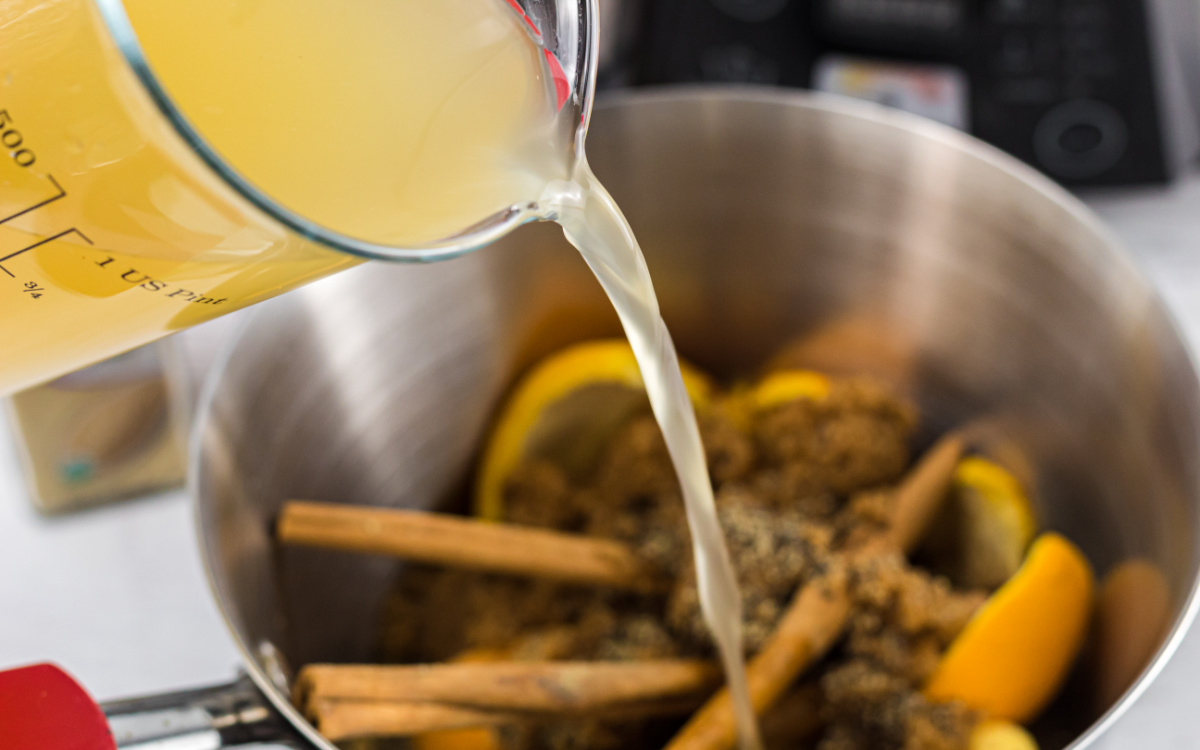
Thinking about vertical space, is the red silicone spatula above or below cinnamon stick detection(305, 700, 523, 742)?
above

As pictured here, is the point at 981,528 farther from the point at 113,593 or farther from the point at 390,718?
the point at 113,593

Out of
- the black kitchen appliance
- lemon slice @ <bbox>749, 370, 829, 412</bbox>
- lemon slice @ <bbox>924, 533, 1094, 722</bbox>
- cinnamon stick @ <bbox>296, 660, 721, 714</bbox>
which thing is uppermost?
the black kitchen appliance

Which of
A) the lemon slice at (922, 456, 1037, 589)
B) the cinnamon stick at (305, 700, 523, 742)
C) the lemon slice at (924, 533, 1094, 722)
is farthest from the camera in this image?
the lemon slice at (922, 456, 1037, 589)

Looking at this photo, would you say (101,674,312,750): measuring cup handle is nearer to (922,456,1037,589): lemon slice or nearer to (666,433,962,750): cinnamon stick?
(666,433,962,750): cinnamon stick

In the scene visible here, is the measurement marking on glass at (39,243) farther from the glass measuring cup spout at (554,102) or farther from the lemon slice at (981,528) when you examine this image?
the lemon slice at (981,528)

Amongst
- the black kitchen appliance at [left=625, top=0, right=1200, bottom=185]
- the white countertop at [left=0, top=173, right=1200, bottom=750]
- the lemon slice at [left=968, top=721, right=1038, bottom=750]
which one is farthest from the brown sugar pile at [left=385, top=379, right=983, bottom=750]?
the black kitchen appliance at [left=625, top=0, right=1200, bottom=185]

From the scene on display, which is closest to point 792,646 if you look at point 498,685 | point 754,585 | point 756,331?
point 754,585

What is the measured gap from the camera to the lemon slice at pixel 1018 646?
0.64 metres

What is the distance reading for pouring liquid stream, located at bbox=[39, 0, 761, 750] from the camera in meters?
0.35

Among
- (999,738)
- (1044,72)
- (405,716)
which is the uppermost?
(1044,72)

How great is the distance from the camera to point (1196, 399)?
563 millimetres

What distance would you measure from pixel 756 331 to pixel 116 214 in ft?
1.92

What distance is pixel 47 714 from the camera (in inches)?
17.3

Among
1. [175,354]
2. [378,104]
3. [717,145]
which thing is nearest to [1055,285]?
[717,145]
